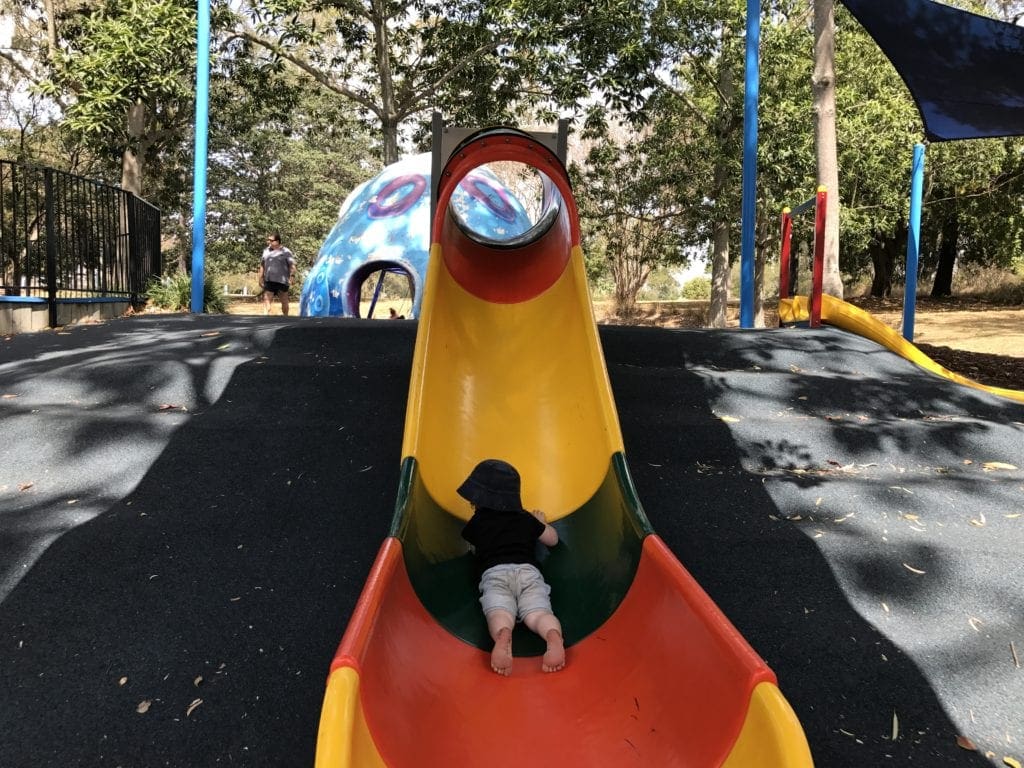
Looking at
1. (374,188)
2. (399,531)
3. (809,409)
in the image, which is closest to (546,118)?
(374,188)

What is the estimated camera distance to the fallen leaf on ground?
7.61 ft

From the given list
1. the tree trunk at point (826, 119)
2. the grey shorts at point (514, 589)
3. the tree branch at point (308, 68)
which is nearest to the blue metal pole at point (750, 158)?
the tree trunk at point (826, 119)

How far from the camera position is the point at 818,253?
7.77m

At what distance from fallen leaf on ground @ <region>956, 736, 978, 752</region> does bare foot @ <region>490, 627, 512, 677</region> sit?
149cm

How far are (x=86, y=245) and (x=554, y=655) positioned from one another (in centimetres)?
964

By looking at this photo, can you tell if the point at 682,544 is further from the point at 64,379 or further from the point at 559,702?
the point at 64,379

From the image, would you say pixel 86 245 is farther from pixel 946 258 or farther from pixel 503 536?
pixel 946 258

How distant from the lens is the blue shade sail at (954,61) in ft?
22.9

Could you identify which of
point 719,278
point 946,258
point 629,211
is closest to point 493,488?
point 719,278

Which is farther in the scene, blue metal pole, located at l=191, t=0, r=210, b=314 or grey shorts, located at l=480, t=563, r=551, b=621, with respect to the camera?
blue metal pole, located at l=191, t=0, r=210, b=314

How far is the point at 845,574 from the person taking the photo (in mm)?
3309

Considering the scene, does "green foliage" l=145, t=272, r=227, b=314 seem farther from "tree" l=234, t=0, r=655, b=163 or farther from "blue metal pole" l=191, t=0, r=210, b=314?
"tree" l=234, t=0, r=655, b=163

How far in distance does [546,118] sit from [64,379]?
12.1 metres

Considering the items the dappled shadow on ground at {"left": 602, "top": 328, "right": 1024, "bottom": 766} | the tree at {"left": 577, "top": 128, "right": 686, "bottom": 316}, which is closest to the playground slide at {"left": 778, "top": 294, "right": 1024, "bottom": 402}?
the dappled shadow on ground at {"left": 602, "top": 328, "right": 1024, "bottom": 766}
